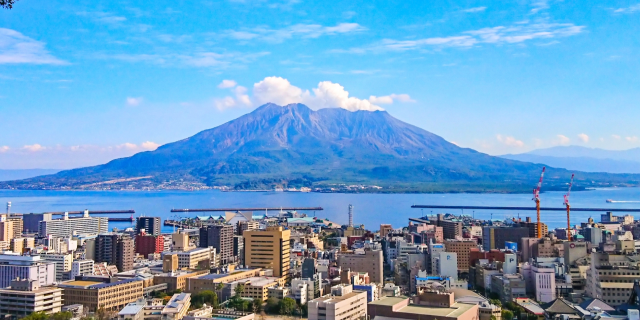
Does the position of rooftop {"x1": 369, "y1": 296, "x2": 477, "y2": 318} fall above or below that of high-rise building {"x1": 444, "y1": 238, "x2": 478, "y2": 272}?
above

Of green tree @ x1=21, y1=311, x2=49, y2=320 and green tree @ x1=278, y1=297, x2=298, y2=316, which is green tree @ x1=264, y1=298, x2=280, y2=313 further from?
green tree @ x1=21, y1=311, x2=49, y2=320

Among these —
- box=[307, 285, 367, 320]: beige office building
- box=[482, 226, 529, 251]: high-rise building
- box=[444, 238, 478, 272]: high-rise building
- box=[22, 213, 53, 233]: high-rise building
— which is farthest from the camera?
box=[22, 213, 53, 233]: high-rise building

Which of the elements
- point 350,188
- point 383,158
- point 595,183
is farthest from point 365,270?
point 383,158

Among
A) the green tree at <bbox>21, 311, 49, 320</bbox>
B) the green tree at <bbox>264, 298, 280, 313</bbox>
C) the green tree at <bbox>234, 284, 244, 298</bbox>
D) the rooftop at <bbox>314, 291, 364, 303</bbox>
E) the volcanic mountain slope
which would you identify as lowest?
the green tree at <bbox>264, 298, 280, 313</bbox>

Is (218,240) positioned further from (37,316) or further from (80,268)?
(37,316)

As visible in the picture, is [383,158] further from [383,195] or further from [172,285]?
[172,285]

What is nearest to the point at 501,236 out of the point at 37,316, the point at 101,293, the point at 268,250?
the point at 268,250

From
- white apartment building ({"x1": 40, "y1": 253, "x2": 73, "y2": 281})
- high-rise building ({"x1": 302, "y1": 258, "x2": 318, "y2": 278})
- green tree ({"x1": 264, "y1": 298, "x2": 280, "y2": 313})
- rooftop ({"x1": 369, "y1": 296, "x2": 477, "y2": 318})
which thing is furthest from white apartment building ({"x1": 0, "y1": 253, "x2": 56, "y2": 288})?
rooftop ({"x1": 369, "y1": 296, "x2": 477, "y2": 318})
